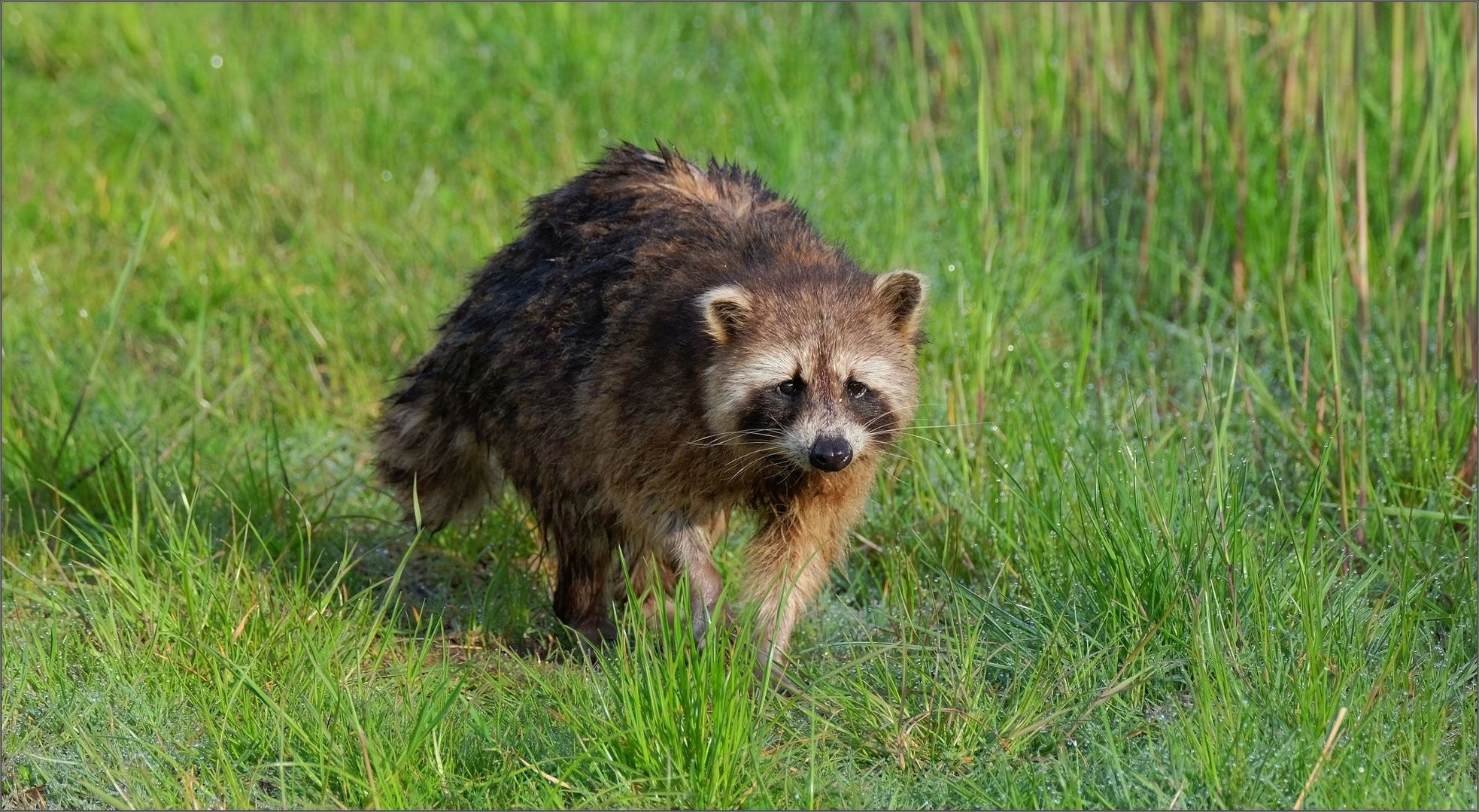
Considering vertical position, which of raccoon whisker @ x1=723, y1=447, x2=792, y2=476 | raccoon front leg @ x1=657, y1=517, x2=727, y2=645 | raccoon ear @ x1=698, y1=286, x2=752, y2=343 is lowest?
raccoon front leg @ x1=657, y1=517, x2=727, y2=645

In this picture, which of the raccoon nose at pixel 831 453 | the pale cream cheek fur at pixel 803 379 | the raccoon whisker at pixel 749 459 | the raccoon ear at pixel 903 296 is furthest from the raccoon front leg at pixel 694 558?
the raccoon ear at pixel 903 296

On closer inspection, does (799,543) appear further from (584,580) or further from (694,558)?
(584,580)

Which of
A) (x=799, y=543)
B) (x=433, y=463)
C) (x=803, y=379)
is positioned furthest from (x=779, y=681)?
(x=433, y=463)

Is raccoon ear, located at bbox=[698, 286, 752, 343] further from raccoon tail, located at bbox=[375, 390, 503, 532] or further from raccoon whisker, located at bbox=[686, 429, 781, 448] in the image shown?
raccoon tail, located at bbox=[375, 390, 503, 532]

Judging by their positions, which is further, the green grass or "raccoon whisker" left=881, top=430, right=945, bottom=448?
"raccoon whisker" left=881, top=430, right=945, bottom=448

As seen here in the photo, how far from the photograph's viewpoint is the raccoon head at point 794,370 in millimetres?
4125

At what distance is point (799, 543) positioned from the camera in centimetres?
443

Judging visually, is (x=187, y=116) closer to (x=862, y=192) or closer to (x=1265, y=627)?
(x=862, y=192)

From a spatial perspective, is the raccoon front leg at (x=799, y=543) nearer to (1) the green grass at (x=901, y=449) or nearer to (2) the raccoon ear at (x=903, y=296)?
(1) the green grass at (x=901, y=449)

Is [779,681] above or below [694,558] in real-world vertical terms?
below

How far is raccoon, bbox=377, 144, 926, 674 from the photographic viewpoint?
4168mm

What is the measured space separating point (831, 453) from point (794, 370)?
28 centimetres

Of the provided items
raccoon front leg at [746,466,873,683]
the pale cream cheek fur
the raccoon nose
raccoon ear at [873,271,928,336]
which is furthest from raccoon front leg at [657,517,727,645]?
raccoon ear at [873,271,928,336]

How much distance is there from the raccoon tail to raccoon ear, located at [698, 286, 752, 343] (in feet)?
3.56
